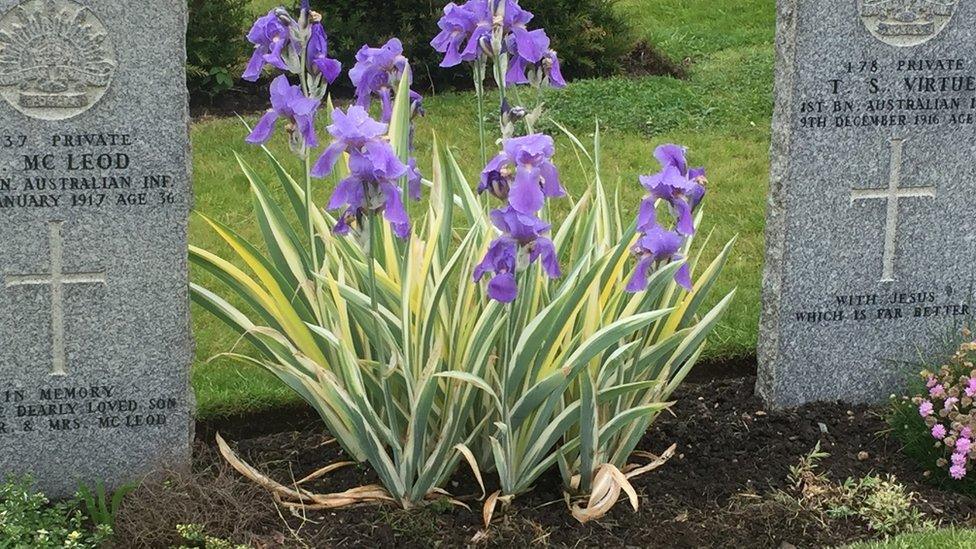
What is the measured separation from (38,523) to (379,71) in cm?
160

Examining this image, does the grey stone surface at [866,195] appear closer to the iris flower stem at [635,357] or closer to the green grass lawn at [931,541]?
the iris flower stem at [635,357]

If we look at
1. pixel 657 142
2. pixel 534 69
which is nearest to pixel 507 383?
pixel 534 69

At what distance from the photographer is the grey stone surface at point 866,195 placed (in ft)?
12.8

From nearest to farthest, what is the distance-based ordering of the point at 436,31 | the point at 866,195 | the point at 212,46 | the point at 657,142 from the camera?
the point at 866,195 → the point at 657,142 → the point at 212,46 → the point at 436,31

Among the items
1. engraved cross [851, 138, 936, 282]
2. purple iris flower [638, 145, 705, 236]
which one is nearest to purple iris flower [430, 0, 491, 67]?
purple iris flower [638, 145, 705, 236]

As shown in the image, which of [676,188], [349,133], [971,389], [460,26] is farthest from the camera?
[971,389]

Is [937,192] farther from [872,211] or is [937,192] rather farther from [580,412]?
[580,412]

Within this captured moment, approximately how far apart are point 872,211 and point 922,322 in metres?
0.46

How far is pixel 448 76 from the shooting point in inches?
330

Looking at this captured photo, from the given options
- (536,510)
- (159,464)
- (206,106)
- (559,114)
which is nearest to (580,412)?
(536,510)

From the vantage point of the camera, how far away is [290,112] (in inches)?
132

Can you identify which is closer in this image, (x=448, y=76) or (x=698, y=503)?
(x=698, y=503)

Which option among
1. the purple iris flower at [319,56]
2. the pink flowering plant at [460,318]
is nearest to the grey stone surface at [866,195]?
the pink flowering plant at [460,318]

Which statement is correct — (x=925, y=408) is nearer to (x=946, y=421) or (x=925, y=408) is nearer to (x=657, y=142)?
(x=946, y=421)
